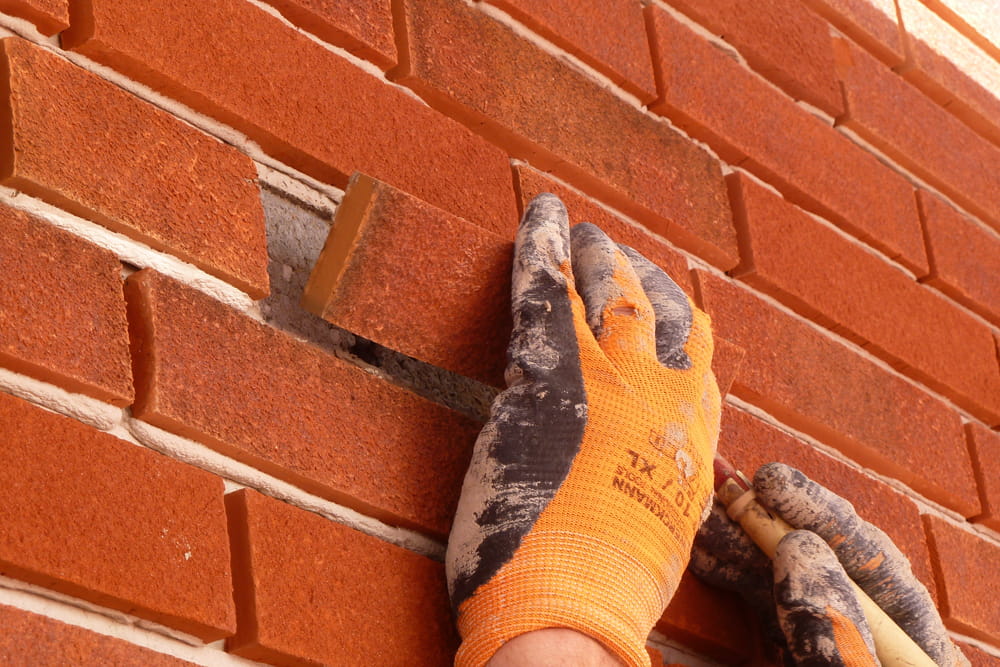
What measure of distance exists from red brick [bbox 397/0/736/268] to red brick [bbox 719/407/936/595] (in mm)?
246

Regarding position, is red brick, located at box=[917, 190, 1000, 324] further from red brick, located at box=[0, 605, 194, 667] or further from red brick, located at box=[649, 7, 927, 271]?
red brick, located at box=[0, 605, 194, 667]

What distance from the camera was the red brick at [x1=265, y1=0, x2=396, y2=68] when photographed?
1.42 m

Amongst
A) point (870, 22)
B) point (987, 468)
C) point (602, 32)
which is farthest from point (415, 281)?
point (870, 22)

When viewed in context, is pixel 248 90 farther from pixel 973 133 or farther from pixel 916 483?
pixel 973 133

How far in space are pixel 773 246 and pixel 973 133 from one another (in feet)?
2.35

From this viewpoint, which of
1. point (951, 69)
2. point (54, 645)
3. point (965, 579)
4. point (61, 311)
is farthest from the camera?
point (951, 69)

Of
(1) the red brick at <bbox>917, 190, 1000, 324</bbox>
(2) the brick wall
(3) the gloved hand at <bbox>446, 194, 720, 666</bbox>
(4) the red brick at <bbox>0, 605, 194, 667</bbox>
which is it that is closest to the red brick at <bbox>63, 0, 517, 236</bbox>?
(2) the brick wall

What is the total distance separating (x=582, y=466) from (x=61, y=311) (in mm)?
460

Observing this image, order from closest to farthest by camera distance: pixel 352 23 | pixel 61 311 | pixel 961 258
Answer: pixel 61 311, pixel 352 23, pixel 961 258

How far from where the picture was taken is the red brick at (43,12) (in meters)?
1.18

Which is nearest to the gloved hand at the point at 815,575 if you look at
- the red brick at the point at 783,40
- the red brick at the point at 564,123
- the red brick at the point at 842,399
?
the red brick at the point at 842,399

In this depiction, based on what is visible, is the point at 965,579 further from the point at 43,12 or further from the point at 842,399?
the point at 43,12

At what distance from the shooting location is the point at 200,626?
1.08 m

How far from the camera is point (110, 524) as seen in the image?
105cm
